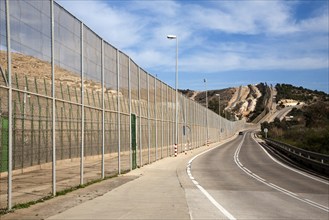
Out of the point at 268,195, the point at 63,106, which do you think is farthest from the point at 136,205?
the point at 63,106

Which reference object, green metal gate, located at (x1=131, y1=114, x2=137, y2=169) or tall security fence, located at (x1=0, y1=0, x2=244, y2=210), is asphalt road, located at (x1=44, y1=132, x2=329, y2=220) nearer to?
tall security fence, located at (x1=0, y1=0, x2=244, y2=210)

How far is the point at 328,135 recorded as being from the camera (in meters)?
36.2

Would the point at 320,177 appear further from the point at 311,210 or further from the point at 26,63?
the point at 26,63

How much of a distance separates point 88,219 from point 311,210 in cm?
633

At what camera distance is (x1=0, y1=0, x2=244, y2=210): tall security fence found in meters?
11.4

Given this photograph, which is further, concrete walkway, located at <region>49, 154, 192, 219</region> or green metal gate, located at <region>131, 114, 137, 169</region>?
green metal gate, located at <region>131, 114, 137, 169</region>

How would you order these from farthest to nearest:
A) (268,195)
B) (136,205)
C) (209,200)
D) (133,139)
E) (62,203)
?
(133,139) < (268,195) < (209,200) < (136,205) < (62,203)

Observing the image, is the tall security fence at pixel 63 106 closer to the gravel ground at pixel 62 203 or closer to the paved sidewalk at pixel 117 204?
the gravel ground at pixel 62 203

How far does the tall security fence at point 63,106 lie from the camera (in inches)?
447

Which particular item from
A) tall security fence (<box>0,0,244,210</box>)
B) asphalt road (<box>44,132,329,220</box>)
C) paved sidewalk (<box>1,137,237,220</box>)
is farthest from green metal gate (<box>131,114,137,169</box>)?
paved sidewalk (<box>1,137,237,220</box>)

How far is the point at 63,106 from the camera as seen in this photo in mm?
22250

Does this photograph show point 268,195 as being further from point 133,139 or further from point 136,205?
point 133,139

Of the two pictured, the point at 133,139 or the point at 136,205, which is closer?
the point at 136,205

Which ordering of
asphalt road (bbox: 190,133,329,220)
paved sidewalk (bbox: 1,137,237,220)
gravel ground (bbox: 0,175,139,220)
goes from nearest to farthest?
gravel ground (bbox: 0,175,139,220), paved sidewalk (bbox: 1,137,237,220), asphalt road (bbox: 190,133,329,220)
